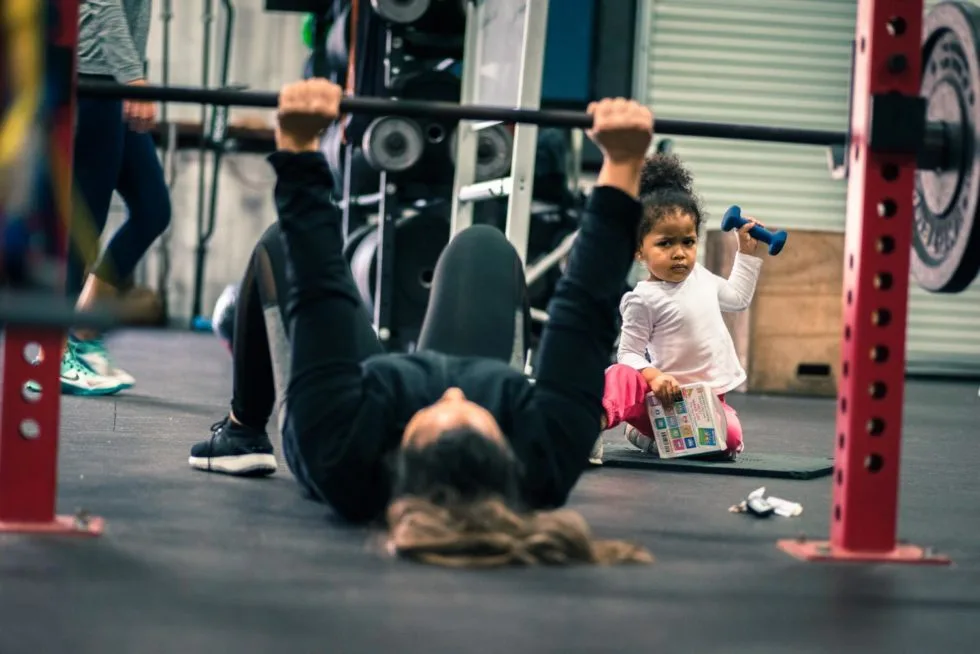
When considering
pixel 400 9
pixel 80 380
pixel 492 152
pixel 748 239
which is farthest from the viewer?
pixel 492 152

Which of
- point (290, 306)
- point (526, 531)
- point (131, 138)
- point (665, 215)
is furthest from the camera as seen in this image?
point (131, 138)

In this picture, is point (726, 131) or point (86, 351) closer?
point (726, 131)

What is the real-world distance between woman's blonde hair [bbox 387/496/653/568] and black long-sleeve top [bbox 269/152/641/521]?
0.11 metres

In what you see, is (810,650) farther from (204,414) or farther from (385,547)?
(204,414)

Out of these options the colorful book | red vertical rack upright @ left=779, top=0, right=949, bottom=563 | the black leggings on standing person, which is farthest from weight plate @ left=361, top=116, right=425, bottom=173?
red vertical rack upright @ left=779, top=0, right=949, bottom=563

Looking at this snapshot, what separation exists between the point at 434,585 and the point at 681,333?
1.63 m

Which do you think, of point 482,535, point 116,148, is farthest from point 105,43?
point 482,535

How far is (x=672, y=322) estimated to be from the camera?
3377 mm

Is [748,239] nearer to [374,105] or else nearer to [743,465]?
[743,465]

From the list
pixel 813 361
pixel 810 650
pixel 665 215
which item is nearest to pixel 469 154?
pixel 813 361

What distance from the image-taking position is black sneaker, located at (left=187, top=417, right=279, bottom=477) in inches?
110

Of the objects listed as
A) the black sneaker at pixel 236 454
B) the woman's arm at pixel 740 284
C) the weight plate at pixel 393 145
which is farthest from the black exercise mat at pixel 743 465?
the weight plate at pixel 393 145

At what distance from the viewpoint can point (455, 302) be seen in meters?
2.47

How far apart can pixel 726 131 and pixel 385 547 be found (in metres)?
0.89
